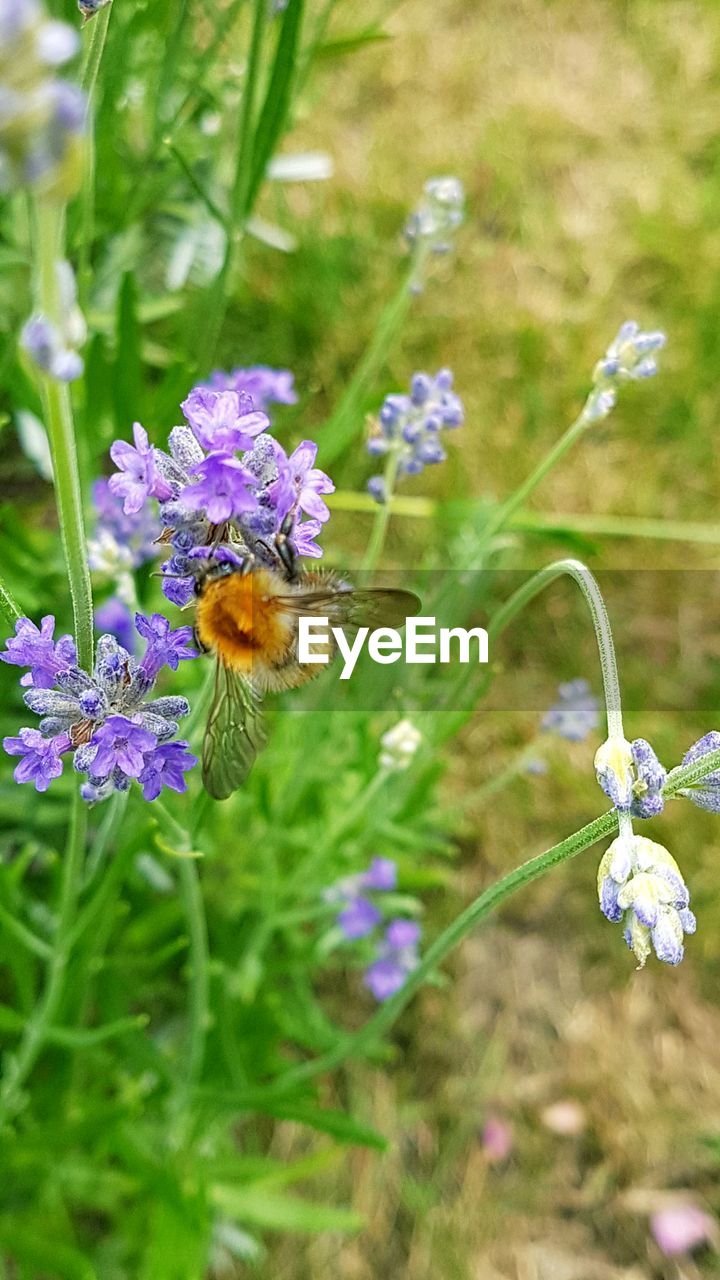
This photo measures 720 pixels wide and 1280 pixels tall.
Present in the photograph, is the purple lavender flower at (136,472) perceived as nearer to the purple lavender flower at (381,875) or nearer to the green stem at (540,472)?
the green stem at (540,472)

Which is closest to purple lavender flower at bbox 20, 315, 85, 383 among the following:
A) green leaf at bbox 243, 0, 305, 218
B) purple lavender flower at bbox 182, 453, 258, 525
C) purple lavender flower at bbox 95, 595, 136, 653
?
purple lavender flower at bbox 182, 453, 258, 525

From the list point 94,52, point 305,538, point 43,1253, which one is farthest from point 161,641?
point 43,1253

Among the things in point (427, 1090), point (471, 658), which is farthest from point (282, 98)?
point (427, 1090)

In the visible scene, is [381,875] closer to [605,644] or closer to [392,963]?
[392,963]

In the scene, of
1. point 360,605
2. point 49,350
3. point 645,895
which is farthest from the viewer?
point 360,605

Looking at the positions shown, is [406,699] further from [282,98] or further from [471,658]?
[282,98]
